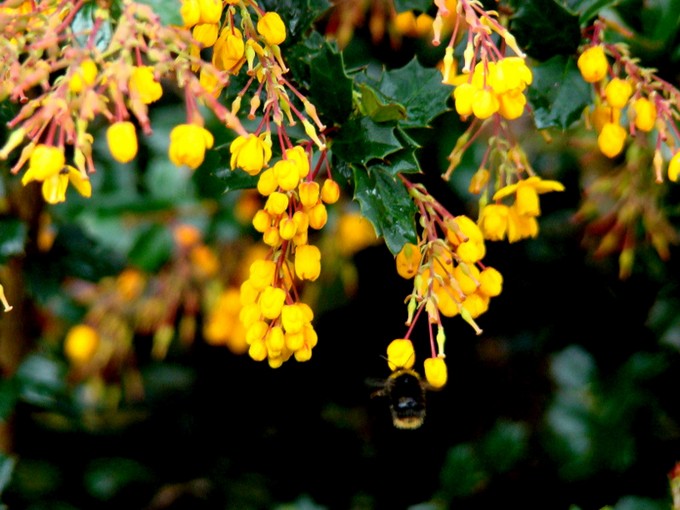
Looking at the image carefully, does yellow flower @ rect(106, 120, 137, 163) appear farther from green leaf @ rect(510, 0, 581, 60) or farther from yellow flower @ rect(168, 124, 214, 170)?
green leaf @ rect(510, 0, 581, 60)

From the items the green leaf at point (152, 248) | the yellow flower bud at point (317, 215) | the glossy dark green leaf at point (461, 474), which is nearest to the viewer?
the yellow flower bud at point (317, 215)

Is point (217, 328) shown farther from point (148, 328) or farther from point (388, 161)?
point (388, 161)

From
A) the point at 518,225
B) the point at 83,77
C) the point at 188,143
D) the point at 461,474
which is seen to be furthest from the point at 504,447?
the point at 83,77

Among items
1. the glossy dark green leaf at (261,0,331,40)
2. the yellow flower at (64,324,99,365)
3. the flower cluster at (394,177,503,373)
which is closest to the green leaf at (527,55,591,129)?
the flower cluster at (394,177,503,373)

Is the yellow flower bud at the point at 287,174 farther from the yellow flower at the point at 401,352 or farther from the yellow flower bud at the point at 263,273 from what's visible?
the yellow flower at the point at 401,352

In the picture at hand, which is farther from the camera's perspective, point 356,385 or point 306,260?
point 356,385

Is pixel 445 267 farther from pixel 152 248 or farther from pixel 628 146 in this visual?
pixel 152 248

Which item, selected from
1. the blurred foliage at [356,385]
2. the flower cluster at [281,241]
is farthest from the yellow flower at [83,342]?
the flower cluster at [281,241]
